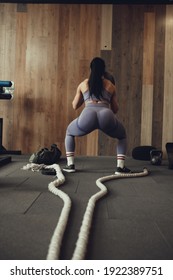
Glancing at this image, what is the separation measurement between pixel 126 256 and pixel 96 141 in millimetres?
3545

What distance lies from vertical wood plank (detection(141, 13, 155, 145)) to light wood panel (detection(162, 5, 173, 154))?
22 cm

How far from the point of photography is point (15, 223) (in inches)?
50.1

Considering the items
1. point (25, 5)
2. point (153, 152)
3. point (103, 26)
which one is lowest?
point (153, 152)

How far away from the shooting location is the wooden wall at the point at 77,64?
4.49 metres

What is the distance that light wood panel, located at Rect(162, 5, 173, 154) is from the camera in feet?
14.7

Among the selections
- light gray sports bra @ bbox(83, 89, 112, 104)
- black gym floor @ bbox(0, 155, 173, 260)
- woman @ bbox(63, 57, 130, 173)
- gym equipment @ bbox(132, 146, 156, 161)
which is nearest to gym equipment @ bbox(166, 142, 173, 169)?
gym equipment @ bbox(132, 146, 156, 161)

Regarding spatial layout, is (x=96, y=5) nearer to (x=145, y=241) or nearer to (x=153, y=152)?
(x=153, y=152)

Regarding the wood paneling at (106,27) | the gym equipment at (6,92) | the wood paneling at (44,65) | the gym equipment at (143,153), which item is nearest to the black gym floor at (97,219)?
the gym equipment at (143,153)

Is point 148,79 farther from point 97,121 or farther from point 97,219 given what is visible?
point 97,219

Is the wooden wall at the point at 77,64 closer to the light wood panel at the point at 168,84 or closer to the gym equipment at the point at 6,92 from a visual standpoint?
the light wood panel at the point at 168,84

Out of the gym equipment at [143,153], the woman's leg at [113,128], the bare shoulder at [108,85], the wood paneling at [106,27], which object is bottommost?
the gym equipment at [143,153]

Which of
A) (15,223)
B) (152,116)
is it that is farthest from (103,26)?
(15,223)

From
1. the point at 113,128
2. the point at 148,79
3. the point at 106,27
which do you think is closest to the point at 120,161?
the point at 113,128

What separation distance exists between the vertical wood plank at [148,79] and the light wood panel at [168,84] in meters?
0.22
